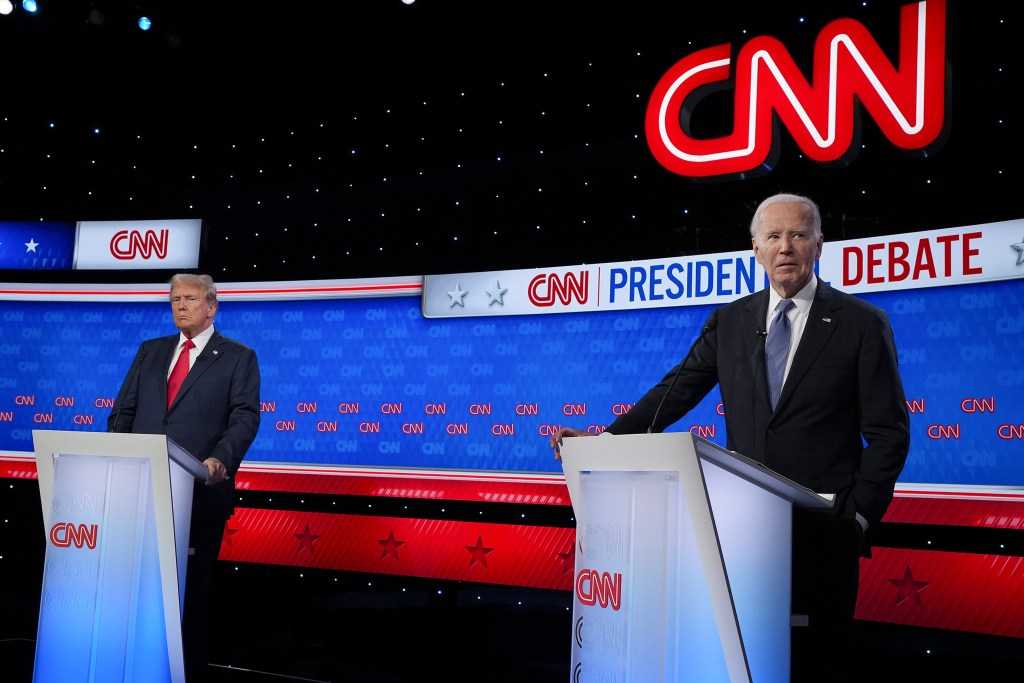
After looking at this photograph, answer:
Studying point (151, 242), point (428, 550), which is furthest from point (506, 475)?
point (151, 242)

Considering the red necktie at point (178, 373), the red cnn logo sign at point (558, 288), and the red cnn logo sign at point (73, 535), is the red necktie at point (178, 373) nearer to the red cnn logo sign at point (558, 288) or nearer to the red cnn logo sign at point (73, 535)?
the red cnn logo sign at point (73, 535)

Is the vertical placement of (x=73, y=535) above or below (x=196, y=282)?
below

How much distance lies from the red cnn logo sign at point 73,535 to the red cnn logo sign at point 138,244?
325cm

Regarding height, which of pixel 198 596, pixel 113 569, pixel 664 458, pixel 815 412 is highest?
pixel 815 412

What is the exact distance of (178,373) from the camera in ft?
12.1

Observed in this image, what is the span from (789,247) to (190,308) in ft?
7.96

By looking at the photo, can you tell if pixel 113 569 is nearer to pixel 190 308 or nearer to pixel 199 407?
pixel 199 407

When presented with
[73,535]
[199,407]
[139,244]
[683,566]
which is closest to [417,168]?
[139,244]

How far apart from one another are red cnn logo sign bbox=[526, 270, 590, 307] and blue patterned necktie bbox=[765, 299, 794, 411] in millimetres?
2610

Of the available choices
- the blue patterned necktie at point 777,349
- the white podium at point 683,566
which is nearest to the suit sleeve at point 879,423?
the blue patterned necktie at point 777,349

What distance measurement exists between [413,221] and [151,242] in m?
1.79

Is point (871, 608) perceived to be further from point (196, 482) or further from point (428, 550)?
point (196, 482)

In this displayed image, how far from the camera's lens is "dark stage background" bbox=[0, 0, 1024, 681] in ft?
13.4

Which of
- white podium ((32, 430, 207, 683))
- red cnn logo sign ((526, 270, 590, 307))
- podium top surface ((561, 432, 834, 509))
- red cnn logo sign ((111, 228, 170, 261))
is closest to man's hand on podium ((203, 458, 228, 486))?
white podium ((32, 430, 207, 683))
